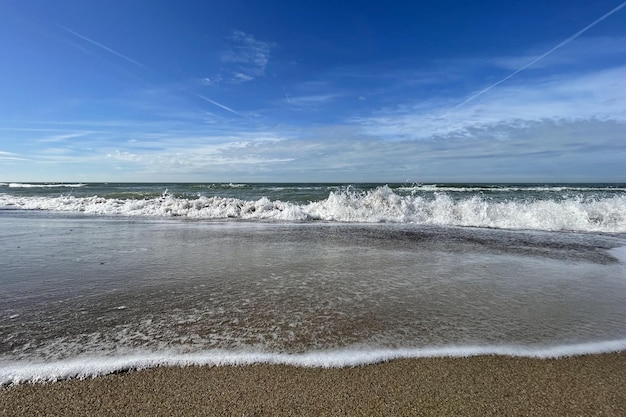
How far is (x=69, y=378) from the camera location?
2879mm

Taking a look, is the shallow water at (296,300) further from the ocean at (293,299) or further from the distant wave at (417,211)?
the distant wave at (417,211)

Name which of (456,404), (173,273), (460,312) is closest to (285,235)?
(173,273)

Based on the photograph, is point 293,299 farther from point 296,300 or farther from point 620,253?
point 620,253

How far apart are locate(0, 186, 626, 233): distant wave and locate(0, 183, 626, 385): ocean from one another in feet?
10.4

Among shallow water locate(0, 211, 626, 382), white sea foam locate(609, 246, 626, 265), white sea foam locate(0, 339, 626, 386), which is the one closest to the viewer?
white sea foam locate(0, 339, 626, 386)

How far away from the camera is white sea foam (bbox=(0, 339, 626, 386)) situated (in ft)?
9.64

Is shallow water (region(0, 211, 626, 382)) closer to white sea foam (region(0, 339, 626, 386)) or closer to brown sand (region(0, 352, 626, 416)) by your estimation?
white sea foam (region(0, 339, 626, 386))

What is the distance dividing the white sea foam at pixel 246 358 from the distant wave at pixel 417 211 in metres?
11.2

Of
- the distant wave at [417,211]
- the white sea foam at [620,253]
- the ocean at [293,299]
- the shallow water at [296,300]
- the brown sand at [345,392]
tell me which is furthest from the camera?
the distant wave at [417,211]

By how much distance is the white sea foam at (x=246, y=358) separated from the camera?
294 centimetres

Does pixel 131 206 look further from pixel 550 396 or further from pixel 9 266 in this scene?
pixel 550 396

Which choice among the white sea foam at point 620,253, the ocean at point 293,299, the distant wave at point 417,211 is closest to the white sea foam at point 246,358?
the ocean at point 293,299

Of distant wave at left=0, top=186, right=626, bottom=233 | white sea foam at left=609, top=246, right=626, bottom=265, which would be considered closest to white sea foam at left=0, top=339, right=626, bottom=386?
white sea foam at left=609, top=246, right=626, bottom=265

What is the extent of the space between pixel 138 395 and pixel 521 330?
3.60 m
